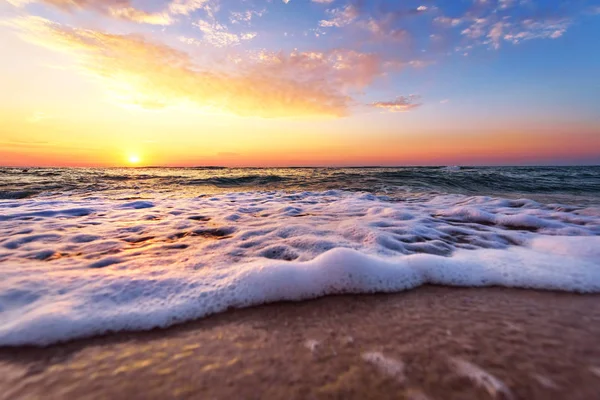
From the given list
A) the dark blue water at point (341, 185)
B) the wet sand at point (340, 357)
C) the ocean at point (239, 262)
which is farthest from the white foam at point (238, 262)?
the dark blue water at point (341, 185)

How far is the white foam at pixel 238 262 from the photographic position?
197 centimetres

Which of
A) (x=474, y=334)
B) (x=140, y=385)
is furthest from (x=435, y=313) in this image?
(x=140, y=385)

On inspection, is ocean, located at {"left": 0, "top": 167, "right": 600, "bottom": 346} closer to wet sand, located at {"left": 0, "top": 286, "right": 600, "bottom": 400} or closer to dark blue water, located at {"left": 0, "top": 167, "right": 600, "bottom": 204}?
wet sand, located at {"left": 0, "top": 286, "right": 600, "bottom": 400}

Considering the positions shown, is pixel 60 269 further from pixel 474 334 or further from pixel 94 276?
pixel 474 334

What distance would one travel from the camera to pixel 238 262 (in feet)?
9.20

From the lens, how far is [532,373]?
132 cm

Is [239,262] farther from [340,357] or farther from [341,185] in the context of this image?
[341,185]

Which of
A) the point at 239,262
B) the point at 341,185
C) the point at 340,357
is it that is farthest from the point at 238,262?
the point at 341,185

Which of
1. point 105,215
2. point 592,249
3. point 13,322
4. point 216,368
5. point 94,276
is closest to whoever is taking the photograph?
point 216,368

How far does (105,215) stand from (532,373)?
6476 mm

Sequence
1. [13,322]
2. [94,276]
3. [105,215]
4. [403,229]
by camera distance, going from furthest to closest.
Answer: [105,215], [403,229], [94,276], [13,322]

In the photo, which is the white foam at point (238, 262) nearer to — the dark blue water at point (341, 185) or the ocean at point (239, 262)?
the ocean at point (239, 262)

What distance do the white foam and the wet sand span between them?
22 centimetres

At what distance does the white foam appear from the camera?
6.46 feet
